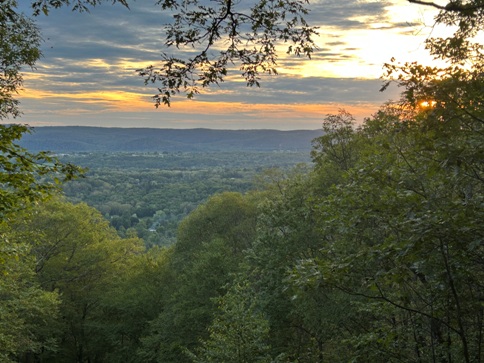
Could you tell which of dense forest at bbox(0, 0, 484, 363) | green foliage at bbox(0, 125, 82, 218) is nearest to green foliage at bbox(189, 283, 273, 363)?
dense forest at bbox(0, 0, 484, 363)

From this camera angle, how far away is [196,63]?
6.27m

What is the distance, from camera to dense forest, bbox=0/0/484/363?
6.42 metres

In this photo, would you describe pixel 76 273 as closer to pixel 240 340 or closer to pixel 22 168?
pixel 240 340

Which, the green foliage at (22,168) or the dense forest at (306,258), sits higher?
the green foliage at (22,168)

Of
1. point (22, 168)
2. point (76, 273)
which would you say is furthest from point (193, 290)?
point (22, 168)

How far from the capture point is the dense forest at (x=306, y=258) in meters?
6.42

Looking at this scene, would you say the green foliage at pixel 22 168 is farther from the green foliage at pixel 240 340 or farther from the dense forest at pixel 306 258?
the green foliage at pixel 240 340

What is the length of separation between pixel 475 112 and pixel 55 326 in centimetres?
2990

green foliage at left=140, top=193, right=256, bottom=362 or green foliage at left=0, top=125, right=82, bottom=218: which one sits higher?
green foliage at left=0, top=125, right=82, bottom=218

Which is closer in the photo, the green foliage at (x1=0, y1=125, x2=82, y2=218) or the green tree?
the green foliage at (x1=0, y1=125, x2=82, y2=218)

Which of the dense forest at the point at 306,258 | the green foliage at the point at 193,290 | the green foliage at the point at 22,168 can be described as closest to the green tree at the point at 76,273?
the dense forest at the point at 306,258

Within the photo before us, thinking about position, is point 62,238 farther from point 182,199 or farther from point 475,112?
point 182,199

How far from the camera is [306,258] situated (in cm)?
1750

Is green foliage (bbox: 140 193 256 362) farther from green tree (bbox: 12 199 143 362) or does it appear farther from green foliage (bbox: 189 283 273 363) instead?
green tree (bbox: 12 199 143 362)
